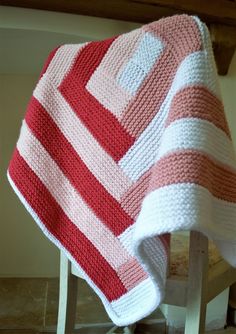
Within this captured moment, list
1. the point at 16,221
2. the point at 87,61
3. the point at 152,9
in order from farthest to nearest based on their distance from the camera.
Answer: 1. the point at 16,221
2. the point at 152,9
3. the point at 87,61

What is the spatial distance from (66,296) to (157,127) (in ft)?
1.70

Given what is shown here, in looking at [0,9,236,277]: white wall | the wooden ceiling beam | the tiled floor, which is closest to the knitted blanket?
the wooden ceiling beam

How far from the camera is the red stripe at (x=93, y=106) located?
629 mm

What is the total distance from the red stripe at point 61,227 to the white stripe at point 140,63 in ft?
0.79

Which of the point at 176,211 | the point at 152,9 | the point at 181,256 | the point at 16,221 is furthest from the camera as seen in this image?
the point at 16,221

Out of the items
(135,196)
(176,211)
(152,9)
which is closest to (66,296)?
(135,196)

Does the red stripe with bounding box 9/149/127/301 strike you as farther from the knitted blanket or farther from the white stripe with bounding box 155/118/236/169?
the white stripe with bounding box 155/118/236/169

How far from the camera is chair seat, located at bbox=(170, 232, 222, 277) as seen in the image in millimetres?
741

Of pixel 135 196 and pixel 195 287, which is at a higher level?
pixel 135 196

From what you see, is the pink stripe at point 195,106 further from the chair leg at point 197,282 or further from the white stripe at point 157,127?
the chair leg at point 197,282

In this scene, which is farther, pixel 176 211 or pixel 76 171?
→ pixel 76 171

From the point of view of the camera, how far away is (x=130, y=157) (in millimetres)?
614

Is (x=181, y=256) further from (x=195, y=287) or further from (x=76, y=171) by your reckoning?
(x=76, y=171)

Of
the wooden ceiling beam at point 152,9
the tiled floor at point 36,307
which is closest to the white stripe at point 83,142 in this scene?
the wooden ceiling beam at point 152,9
